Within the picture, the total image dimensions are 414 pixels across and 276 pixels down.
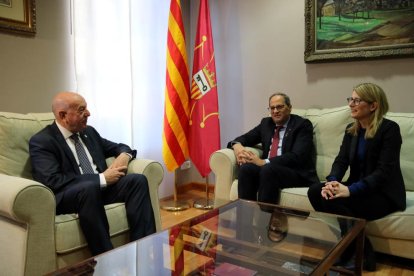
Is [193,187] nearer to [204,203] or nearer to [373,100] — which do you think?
[204,203]

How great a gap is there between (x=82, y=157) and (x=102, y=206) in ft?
1.36

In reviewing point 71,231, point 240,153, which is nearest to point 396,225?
point 240,153

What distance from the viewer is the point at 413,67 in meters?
2.71

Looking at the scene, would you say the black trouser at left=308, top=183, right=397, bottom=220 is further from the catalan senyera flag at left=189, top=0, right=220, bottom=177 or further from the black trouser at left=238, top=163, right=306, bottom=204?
the catalan senyera flag at left=189, top=0, right=220, bottom=177

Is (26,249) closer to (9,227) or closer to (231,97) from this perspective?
(9,227)

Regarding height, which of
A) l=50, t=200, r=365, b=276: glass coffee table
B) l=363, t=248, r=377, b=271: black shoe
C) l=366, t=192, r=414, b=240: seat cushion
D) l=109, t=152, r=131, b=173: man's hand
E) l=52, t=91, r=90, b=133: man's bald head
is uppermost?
l=52, t=91, r=90, b=133: man's bald head

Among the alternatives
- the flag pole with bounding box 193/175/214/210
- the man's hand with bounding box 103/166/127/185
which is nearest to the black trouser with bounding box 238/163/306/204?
the man's hand with bounding box 103/166/127/185

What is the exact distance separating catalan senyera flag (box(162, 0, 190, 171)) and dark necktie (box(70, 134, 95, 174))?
1.10 metres

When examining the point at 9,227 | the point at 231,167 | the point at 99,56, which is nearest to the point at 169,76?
the point at 99,56

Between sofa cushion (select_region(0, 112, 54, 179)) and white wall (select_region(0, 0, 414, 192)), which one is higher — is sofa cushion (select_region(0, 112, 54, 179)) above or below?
below

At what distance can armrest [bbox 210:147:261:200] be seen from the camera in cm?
257

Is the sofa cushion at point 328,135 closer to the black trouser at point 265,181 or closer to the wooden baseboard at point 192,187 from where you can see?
the black trouser at point 265,181

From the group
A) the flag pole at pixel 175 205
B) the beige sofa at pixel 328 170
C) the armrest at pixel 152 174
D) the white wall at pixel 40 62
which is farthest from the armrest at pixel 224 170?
the white wall at pixel 40 62

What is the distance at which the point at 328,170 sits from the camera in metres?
2.61
